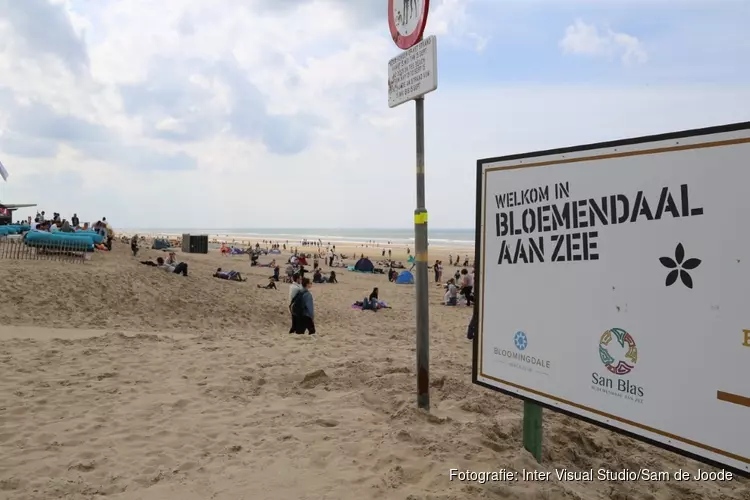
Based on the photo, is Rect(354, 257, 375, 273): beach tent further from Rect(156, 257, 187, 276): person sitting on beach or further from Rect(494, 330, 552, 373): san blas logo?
Rect(494, 330, 552, 373): san blas logo

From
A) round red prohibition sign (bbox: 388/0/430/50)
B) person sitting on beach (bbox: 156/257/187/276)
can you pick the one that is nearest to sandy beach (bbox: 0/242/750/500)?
round red prohibition sign (bbox: 388/0/430/50)

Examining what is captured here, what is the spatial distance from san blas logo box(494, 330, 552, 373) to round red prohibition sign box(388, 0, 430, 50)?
8.88ft

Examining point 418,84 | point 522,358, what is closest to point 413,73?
point 418,84

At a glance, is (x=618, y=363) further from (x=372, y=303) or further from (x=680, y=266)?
(x=372, y=303)

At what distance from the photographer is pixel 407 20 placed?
442cm

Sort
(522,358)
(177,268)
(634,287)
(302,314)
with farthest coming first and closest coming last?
(177,268)
(302,314)
(522,358)
(634,287)

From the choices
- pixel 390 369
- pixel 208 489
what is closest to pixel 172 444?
pixel 208 489

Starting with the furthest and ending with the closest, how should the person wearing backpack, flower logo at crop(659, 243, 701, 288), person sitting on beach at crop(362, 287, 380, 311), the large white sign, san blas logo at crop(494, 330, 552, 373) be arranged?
person sitting on beach at crop(362, 287, 380, 311), the person wearing backpack, san blas logo at crop(494, 330, 552, 373), flower logo at crop(659, 243, 701, 288), the large white sign

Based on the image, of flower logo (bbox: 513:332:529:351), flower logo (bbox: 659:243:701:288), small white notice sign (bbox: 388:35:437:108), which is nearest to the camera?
flower logo (bbox: 659:243:701:288)

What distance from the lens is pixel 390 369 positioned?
6.07 metres

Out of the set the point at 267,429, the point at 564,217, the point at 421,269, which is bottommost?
the point at 267,429

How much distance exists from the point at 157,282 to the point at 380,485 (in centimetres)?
1299

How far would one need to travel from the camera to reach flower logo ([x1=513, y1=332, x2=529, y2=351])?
10.4 feet

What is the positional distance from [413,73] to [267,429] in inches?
133
